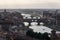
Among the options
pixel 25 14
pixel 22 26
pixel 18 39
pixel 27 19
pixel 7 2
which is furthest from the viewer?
pixel 7 2

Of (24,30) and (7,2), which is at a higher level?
(7,2)

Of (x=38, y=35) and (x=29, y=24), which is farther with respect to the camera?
(x=29, y=24)

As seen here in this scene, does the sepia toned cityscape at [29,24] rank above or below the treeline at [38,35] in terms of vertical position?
above

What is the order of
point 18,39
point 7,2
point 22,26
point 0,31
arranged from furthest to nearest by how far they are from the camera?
point 7,2, point 22,26, point 0,31, point 18,39

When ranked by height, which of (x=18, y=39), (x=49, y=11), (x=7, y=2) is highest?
(x=7, y=2)

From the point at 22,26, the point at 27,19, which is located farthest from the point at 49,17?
the point at 22,26

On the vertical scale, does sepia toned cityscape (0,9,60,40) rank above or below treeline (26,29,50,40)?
above

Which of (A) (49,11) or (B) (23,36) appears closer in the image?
(B) (23,36)

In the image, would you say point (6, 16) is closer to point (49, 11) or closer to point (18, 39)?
point (18, 39)
